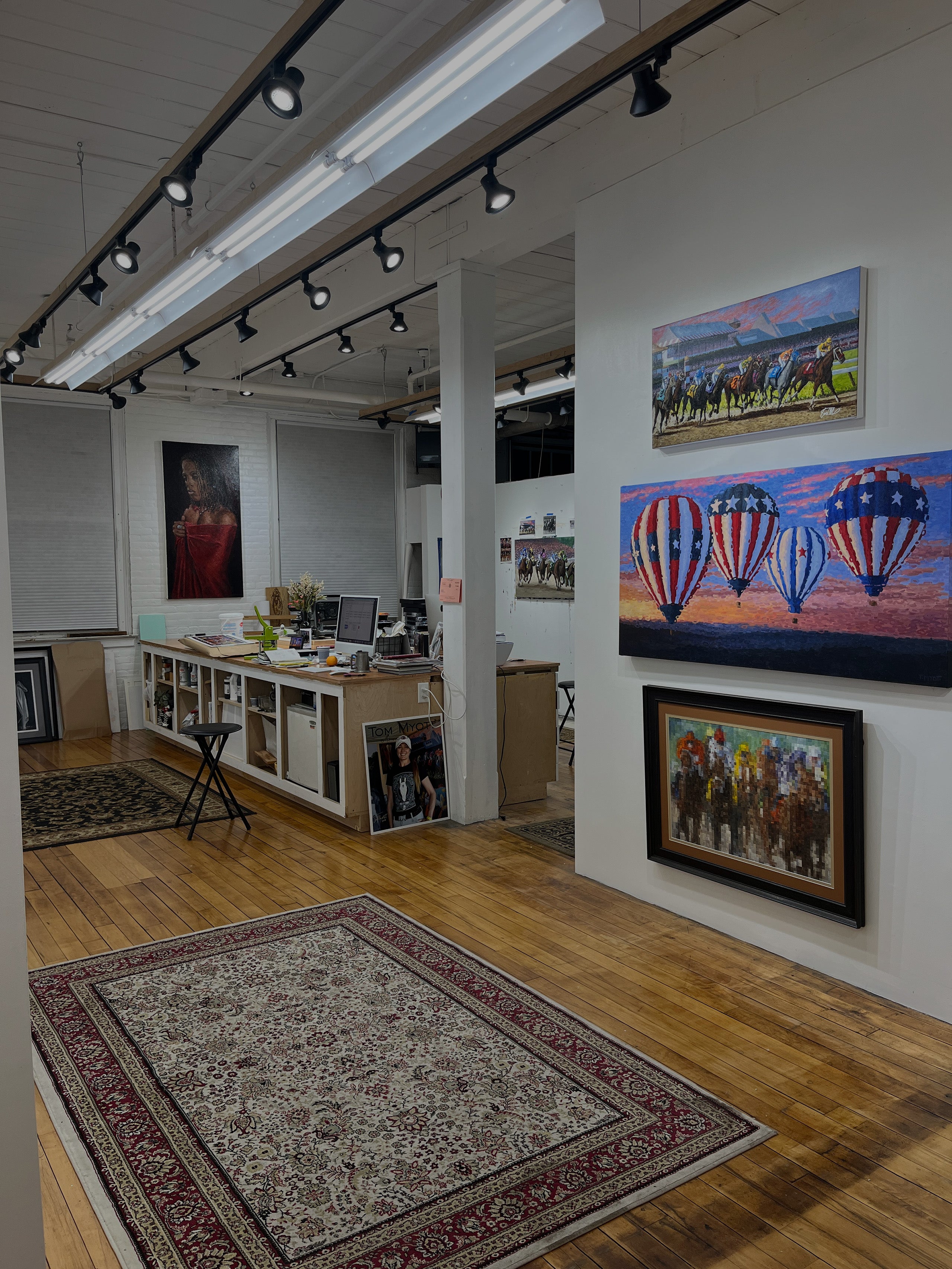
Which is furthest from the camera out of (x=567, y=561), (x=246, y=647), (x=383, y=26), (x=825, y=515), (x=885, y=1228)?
(x=567, y=561)

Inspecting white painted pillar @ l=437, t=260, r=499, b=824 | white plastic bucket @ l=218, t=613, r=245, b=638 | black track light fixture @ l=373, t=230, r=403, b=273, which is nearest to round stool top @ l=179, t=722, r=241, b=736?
white painted pillar @ l=437, t=260, r=499, b=824

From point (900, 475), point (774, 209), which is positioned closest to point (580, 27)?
point (774, 209)

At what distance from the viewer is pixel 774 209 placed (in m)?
3.71

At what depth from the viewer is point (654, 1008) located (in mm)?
3404

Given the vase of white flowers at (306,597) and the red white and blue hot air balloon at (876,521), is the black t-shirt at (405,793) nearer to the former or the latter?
the red white and blue hot air balloon at (876,521)

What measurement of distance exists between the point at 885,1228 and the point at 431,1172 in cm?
115

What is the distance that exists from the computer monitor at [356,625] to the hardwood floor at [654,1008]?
4.35 ft

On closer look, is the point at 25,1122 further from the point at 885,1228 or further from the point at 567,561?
the point at 567,561

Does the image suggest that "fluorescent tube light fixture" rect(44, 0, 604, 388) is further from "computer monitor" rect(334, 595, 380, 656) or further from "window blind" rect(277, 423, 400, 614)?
"window blind" rect(277, 423, 400, 614)

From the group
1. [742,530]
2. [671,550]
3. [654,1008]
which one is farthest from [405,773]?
[742,530]

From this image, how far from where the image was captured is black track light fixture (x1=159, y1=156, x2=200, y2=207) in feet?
13.0

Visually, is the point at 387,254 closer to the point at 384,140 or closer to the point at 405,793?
the point at 384,140

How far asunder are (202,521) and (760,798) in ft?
24.5

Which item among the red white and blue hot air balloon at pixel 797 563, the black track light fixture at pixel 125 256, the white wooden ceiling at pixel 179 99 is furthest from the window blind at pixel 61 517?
the red white and blue hot air balloon at pixel 797 563
